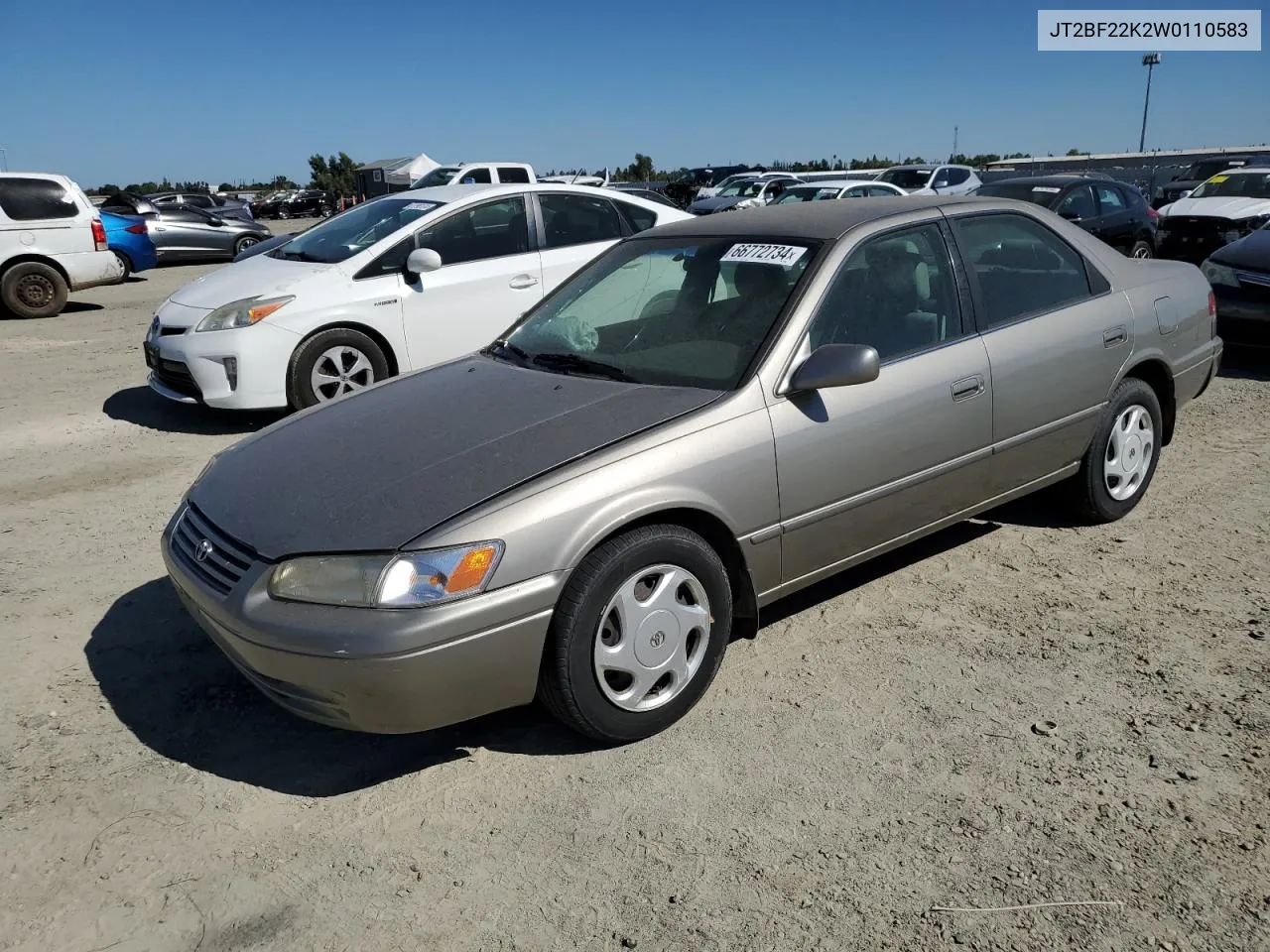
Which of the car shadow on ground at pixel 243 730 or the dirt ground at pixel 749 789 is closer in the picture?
the dirt ground at pixel 749 789

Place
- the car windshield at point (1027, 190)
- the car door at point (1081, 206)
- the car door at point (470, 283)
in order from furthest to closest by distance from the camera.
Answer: the car windshield at point (1027, 190) → the car door at point (1081, 206) → the car door at point (470, 283)

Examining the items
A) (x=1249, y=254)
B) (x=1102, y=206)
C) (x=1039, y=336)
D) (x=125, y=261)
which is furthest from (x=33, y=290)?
(x=1102, y=206)

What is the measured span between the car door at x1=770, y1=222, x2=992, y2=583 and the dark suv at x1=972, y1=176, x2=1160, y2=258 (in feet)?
30.2

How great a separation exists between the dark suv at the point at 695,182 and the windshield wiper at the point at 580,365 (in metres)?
27.2

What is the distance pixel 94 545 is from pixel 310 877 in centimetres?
292

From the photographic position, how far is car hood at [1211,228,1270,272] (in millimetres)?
7840

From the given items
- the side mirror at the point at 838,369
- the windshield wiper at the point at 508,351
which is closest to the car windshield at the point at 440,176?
the windshield wiper at the point at 508,351

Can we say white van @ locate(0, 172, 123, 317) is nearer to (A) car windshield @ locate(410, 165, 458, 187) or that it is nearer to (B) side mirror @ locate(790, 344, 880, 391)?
(A) car windshield @ locate(410, 165, 458, 187)

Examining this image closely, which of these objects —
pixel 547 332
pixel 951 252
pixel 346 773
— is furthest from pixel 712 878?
pixel 951 252

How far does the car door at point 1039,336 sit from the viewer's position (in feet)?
13.4

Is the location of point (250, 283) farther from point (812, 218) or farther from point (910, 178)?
Result: point (910, 178)

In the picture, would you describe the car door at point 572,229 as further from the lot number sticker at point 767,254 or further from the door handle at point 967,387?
the door handle at point 967,387

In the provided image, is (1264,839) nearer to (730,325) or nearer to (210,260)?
A: (730,325)

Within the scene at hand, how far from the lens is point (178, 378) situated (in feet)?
22.3
